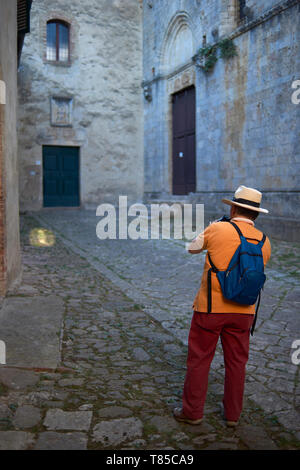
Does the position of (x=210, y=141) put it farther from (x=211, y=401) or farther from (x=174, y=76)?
(x=211, y=401)

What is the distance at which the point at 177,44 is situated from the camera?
17.0 m

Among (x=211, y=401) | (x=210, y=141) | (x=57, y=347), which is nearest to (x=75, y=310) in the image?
(x=57, y=347)

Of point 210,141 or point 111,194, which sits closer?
point 210,141

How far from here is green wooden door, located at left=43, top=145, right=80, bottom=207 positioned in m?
19.3

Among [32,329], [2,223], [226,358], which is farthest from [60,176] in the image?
[226,358]

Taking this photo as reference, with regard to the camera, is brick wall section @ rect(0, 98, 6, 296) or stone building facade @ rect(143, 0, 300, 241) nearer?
brick wall section @ rect(0, 98, 6, 296)

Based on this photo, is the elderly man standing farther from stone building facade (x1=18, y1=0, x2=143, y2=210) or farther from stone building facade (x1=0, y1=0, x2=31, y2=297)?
stone building facade (x1=18, y1=0, x2=143, y2=210)

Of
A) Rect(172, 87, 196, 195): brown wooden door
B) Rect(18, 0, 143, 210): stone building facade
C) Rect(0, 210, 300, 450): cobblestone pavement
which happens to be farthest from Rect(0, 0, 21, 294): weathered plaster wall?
Rect(18, 0, 143, 210): stone building facade

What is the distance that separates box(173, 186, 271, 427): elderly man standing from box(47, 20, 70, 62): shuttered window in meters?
18.7

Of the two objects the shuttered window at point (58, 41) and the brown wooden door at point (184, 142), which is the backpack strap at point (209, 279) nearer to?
the brown wooden door at point (184, 142)

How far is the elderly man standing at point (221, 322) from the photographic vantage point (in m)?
2.61

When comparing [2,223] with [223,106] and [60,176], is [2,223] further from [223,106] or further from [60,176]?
[60,176]
